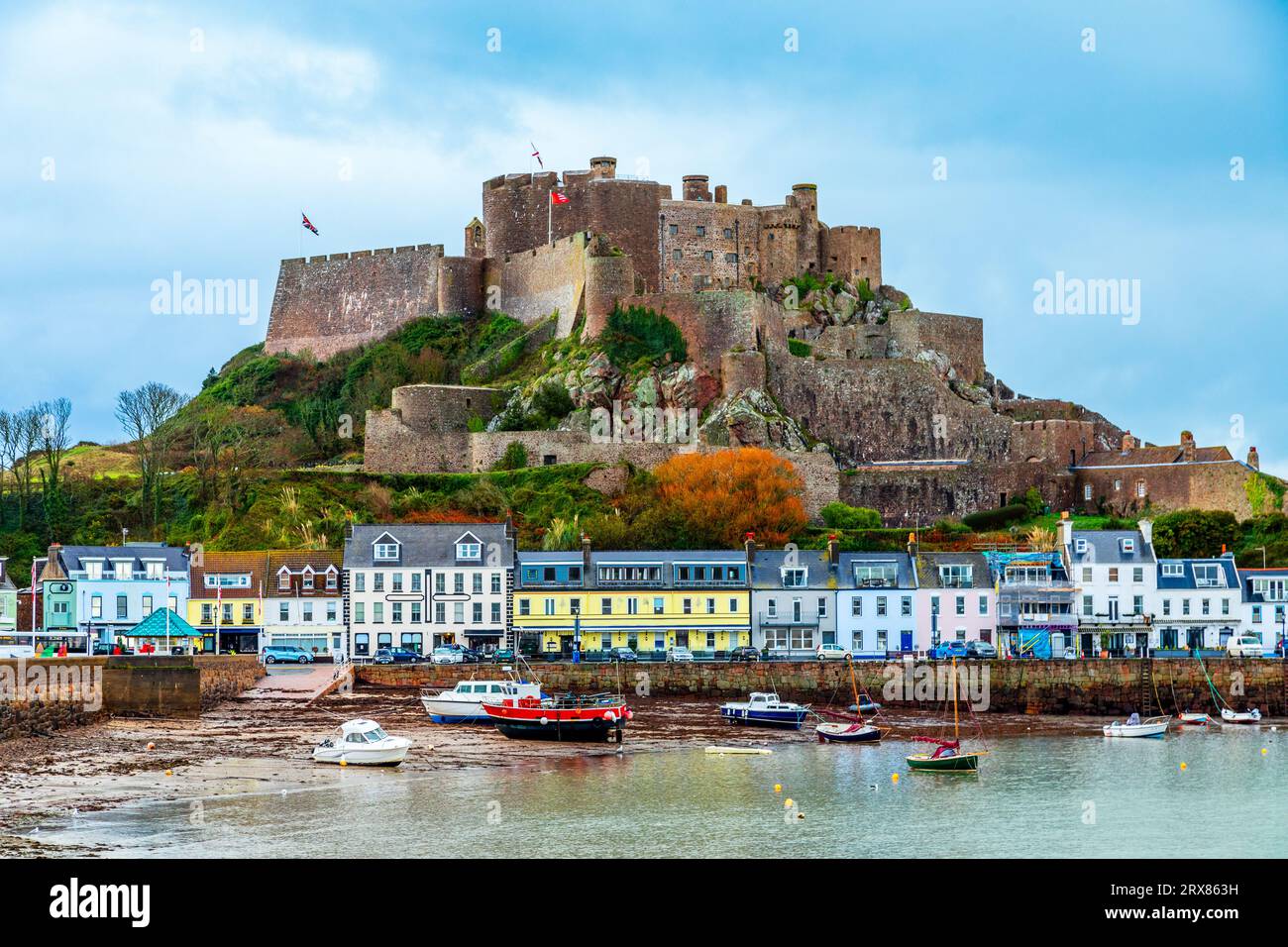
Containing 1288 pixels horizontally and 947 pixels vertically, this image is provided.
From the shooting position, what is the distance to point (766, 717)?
49.7 m

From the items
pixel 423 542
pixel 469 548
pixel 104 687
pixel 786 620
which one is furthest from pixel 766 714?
pixel 104 687

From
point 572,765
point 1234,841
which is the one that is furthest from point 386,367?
point 1234,841

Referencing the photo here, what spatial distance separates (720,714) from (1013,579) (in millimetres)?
14306

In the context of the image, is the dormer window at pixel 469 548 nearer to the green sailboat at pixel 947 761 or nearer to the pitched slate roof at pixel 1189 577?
the green sailboat at pixel 947 761

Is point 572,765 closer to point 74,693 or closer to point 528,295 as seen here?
point 74,693

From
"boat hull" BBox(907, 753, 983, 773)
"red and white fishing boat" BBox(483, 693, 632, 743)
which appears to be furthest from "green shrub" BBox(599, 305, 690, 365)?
"boat hull" BBox(907, 753, 983, 773)

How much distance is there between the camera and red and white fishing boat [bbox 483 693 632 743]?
4534 cm

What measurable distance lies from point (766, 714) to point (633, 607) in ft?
38.1

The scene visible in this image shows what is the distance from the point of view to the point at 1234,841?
35.1 m

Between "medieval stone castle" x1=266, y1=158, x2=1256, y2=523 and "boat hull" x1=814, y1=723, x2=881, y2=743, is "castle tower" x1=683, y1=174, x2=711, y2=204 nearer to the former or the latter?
"medieval stone castle" x1=266, y1=158, x2=1256, y2=523

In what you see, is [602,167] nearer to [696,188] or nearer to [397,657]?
[696,188]

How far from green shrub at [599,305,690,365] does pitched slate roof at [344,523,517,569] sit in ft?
60.1

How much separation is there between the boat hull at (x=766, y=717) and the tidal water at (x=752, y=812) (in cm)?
441

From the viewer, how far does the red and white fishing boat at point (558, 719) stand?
45.3 m
